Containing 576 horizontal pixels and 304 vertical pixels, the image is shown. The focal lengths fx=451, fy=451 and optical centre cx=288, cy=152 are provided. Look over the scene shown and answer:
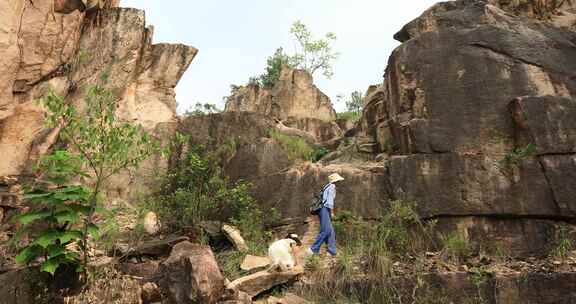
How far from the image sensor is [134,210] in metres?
10.5

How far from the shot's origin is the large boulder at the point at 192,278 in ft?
19.9

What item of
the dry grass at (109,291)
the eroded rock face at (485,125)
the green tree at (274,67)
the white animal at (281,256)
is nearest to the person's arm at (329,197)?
the white animal at (281,256)

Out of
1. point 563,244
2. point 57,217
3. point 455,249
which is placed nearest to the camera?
point 57,217

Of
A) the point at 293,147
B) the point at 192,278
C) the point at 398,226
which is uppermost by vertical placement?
the point at 293,147

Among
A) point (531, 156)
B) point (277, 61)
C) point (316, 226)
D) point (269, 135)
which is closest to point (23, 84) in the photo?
point (269, 135)

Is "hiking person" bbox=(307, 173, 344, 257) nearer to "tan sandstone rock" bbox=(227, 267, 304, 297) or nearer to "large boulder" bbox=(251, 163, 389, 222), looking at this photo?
"tan sandstone rock" bbox=(227, 267, 304, 297)

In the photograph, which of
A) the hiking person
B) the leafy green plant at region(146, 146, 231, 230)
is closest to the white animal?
the hiking person

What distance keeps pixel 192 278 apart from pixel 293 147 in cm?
563

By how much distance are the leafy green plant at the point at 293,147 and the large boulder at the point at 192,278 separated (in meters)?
4.82

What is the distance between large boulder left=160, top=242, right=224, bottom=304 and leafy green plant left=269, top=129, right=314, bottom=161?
482 cm

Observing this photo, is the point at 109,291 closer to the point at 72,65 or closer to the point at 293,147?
the point at 293,147

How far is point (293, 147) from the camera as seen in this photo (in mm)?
11289

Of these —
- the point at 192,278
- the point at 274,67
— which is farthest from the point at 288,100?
the point at 192,278

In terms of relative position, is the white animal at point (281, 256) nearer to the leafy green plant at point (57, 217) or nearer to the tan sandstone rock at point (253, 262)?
the tan sandstone rock at point (253, 262)
